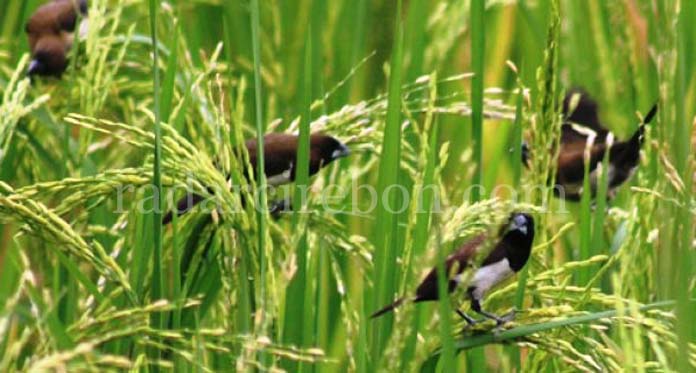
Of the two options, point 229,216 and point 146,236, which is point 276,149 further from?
point 229,216

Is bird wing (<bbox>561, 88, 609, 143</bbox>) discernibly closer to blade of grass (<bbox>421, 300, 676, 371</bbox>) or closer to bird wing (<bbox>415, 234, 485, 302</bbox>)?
bird wing (<bbox>415, 234, 485, 302</bbox>)

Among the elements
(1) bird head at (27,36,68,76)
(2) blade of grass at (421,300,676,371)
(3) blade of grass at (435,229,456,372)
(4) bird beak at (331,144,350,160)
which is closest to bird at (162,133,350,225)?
(4) bird beak at (331,144,350,160)

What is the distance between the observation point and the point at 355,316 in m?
1.83

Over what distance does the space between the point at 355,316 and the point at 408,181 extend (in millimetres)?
553

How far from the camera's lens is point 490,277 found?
1876 mm

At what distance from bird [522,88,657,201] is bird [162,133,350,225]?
49 cm

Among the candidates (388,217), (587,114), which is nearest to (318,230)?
(388,217)

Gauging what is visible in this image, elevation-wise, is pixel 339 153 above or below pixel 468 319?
above

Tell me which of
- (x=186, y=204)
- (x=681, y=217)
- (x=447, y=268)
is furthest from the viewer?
(x=186, y=204)

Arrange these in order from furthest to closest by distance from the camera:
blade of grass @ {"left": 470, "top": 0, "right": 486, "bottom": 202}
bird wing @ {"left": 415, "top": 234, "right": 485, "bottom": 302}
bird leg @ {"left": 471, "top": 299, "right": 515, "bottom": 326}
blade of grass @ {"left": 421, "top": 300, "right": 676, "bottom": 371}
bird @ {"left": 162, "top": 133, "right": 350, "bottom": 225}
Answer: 1. bird @ {"left": 162, "top": 133, "right": 350, "bottom": 225}
2. blade of grass @ {"left": 470, "top": 0, "right": 486, "bottom": 202}
3. bird wing @ {"left": 415, "top": 234, "right": 485, "bottom": 302}
4. bird leg @ {"left": 471, "top": 299, "right": 515, "bottom": 326}
5. blade of grass @ {"left": 421, "top": 300, "right": 676, "bottom": 371}

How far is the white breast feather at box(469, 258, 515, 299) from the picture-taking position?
1862 millimetres

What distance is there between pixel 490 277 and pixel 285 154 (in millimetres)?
423

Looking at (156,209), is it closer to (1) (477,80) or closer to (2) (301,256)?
(2) (301,256)

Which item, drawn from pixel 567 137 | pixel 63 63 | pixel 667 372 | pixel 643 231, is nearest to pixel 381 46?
pixel 567 137
